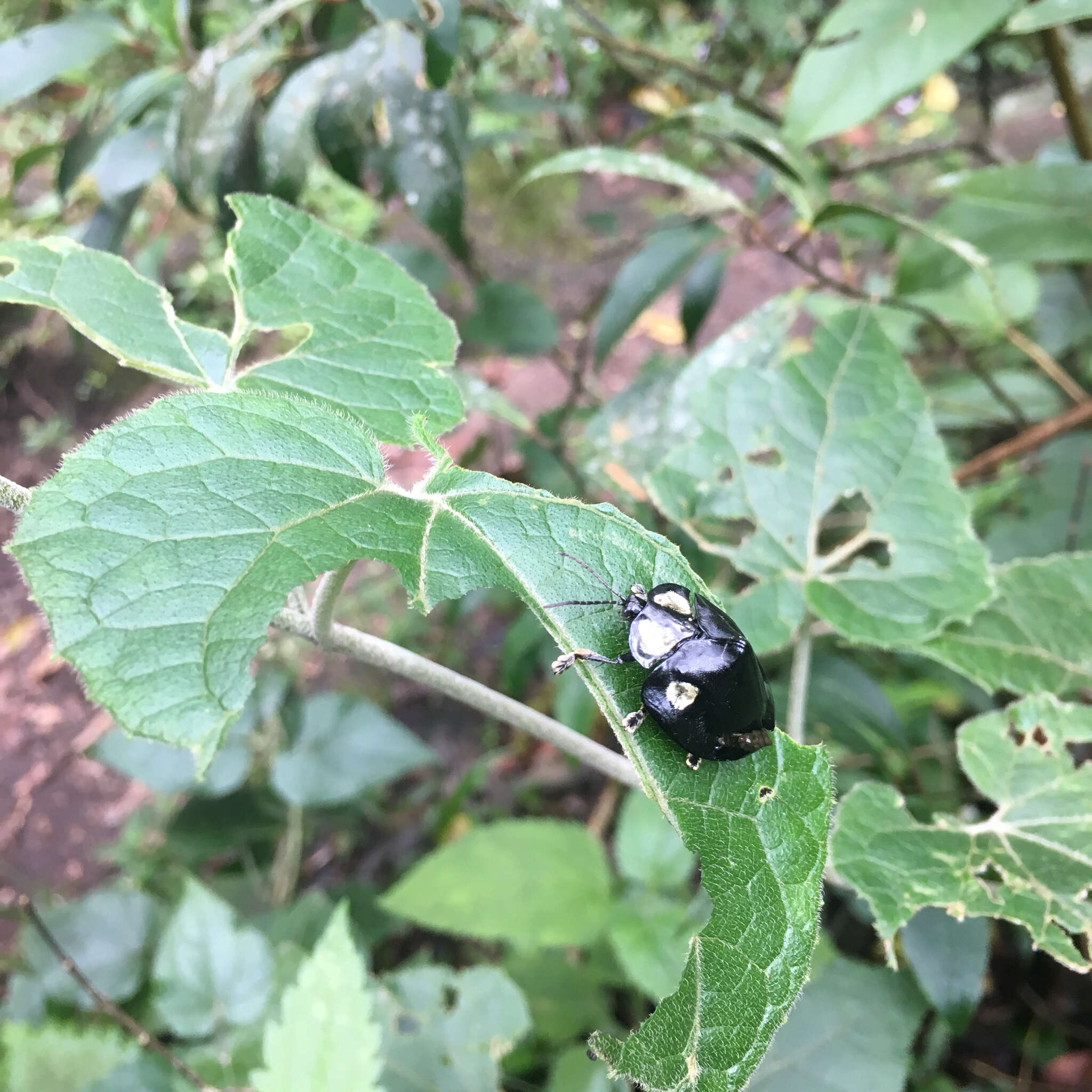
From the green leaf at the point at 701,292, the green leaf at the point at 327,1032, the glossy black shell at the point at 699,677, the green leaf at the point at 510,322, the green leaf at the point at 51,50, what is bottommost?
the green leaf at the point at 327,1032

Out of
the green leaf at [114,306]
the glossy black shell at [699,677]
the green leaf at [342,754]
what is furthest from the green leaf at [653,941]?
the green leaf at [114,306]

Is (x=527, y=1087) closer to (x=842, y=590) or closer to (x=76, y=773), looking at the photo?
(x=842, y=590)

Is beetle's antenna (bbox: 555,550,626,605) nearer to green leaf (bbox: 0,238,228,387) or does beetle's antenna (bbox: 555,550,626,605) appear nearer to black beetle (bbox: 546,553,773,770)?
black beetle (bbox: 546,553,773,770)

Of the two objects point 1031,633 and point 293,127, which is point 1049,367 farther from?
point 293,127

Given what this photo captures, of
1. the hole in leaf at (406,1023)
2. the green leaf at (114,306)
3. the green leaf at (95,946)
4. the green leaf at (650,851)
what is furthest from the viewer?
the green leaf at (95,946)

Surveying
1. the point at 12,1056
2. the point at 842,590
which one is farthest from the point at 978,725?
the point at 12,1056

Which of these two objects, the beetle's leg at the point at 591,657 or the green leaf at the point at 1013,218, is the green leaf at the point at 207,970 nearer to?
the beetle's leg at the point at 591,657
